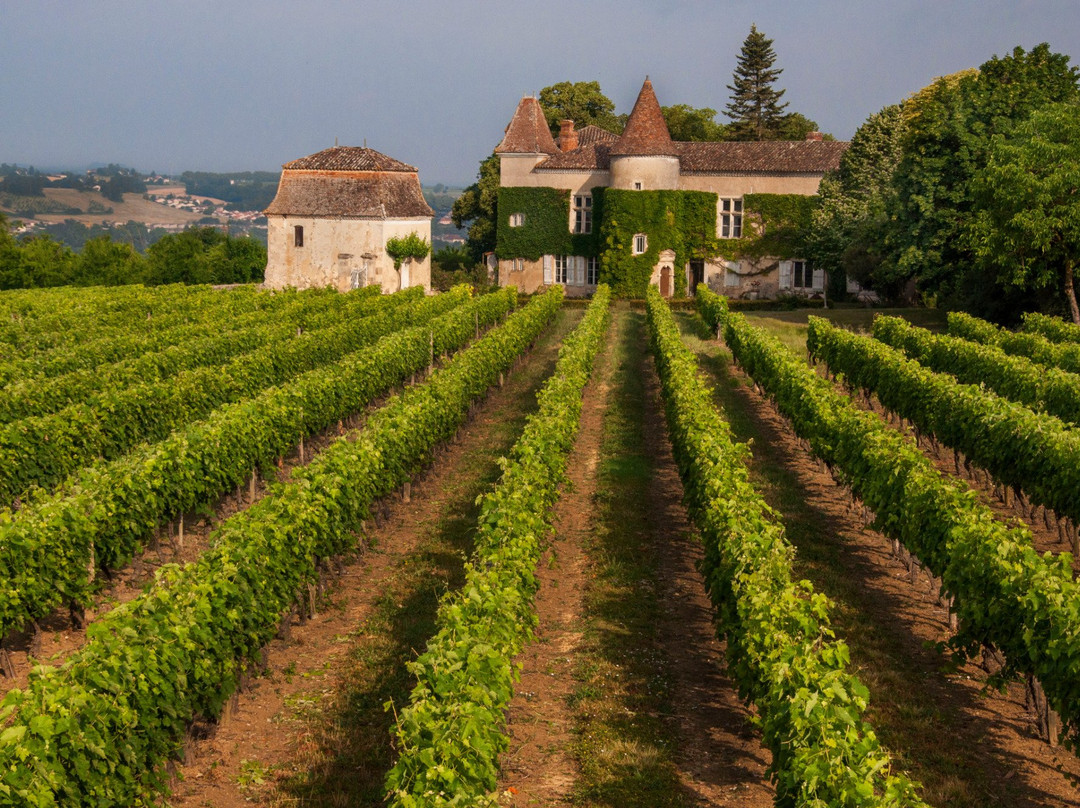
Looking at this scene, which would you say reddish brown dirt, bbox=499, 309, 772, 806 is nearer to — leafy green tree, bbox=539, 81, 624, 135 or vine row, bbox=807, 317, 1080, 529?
vine row, bbox=807, 317, 1080, 529

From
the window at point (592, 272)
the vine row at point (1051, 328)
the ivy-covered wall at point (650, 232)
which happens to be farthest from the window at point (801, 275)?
the vine row at point (1051, 328)

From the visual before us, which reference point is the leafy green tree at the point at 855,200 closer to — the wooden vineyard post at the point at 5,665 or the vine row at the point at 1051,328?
the vine row at the point at 1051,328

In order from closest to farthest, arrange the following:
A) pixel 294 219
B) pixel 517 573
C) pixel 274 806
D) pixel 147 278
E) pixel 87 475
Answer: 1. pixel 274 806
2. pixel 517 573
3. pixel 87 475
4. pixel 294 219
5. pixel 147 278

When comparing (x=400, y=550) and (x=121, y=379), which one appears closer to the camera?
(x=400, y=550)

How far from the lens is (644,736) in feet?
31.0

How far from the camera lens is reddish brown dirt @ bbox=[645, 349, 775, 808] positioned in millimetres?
8727

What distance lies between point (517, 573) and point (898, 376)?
11.8 meters

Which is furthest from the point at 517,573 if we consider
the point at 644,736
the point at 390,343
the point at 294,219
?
the point at 294,219

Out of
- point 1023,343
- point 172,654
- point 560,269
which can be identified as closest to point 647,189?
point 560,269

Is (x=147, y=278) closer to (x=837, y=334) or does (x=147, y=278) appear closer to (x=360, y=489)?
(x=837, y=334)

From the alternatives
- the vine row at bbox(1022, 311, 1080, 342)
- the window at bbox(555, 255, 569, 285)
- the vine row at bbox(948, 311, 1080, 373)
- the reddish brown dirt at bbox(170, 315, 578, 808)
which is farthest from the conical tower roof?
the reddish brown dirt at bbox(170, 315, 578, 808)

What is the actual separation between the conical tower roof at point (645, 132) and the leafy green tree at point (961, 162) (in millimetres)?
14433

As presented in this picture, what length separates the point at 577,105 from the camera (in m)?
67.3

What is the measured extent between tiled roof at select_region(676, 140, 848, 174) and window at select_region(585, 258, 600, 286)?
19.1ft
